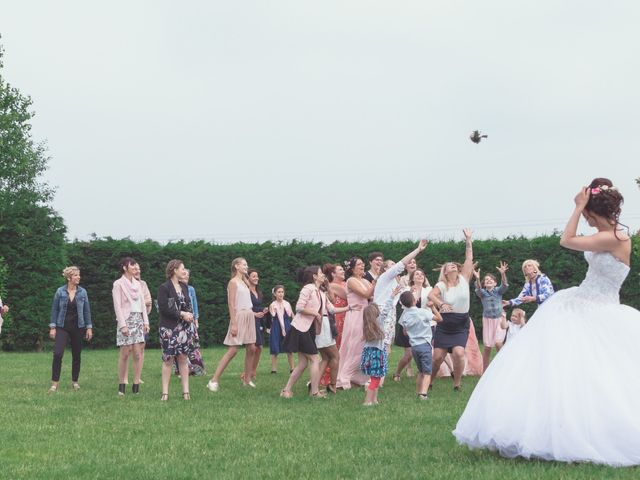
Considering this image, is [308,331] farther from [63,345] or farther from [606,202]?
[606,202]

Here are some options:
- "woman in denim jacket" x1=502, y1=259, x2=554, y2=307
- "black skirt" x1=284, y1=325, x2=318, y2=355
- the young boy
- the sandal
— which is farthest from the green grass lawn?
"woman in denim jacket" x1=502, y1=259, x2=554, y2=307

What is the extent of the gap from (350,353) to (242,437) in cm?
540

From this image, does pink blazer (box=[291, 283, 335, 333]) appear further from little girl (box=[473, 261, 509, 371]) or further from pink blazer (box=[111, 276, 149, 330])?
little girl (box=[473, 261, 509, 371])

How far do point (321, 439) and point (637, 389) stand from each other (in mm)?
3091

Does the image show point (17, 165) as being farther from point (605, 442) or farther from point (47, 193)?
point (605, 442)

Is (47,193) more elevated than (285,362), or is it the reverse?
(47,193)

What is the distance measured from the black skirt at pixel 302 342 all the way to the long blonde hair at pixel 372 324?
3.98 feet

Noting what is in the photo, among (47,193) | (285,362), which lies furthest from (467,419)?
(47,193)

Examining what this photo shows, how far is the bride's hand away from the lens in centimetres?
693

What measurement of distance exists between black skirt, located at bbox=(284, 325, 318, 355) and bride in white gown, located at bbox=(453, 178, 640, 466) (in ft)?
17.6

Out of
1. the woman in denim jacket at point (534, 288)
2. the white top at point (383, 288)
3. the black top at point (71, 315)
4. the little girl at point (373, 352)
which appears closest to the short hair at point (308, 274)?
the white top at point (383, 288)

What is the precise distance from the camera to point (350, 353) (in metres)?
13.7

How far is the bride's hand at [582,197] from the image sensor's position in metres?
6.93

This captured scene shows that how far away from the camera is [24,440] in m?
8.48
